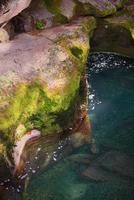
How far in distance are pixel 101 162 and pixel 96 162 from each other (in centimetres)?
14

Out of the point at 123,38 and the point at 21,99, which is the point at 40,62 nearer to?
the point at 21,99

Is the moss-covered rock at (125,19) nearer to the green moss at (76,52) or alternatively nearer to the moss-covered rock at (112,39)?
the moss-covered rock at (112,39)

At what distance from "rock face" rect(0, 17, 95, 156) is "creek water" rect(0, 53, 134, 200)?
2.92ft

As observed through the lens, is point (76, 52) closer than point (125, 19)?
Yes

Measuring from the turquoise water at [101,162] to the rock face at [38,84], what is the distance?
3.81ft

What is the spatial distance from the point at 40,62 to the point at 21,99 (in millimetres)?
1333

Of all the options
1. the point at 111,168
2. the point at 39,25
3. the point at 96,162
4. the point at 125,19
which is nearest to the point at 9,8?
the point at 39,25

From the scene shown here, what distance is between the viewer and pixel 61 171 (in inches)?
408

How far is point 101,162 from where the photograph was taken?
10523mm

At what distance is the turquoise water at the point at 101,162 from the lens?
9.67 metres

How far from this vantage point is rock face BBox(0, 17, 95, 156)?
968cm

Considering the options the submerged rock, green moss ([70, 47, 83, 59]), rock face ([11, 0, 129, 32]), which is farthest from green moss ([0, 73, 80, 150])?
rock face ([11, 0, 129, 32])

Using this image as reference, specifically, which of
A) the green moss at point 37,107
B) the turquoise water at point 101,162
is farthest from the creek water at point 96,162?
the green moss at point 37,107

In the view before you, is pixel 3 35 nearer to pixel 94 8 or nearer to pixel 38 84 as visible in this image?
pixel 38 84
